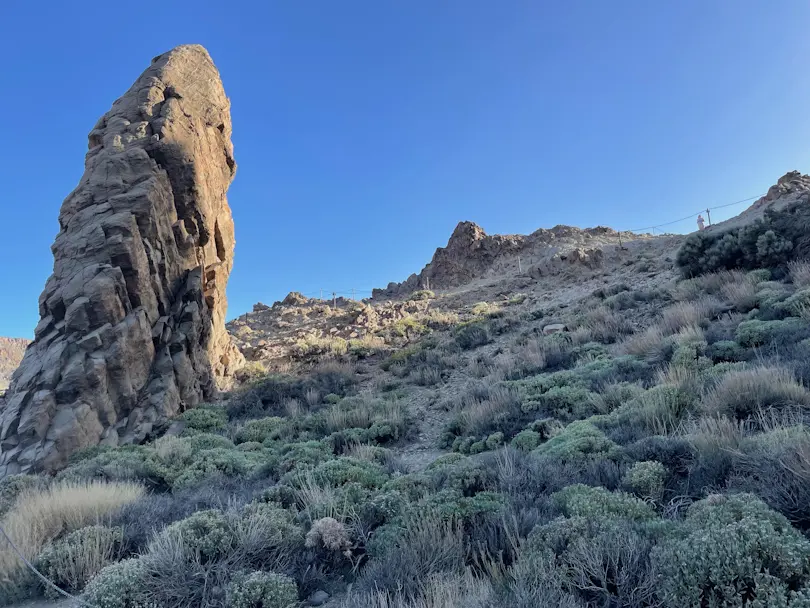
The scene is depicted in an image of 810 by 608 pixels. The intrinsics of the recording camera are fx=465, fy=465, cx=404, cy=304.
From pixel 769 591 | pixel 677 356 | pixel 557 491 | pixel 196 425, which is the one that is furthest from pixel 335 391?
pixel 769 591

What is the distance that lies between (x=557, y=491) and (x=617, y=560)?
155cm

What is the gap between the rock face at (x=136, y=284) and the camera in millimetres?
9438

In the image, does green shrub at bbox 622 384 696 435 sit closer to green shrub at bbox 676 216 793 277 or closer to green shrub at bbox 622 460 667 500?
green shrub at bbox 622 460 667 500

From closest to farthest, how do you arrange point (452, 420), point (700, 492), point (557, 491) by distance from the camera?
point (700, 492) < point (557, 491) < point (452, 420)

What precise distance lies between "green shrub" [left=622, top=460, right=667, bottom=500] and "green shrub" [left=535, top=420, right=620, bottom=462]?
671 mm

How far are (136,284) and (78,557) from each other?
28.7 feet

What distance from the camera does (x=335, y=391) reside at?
549 inches

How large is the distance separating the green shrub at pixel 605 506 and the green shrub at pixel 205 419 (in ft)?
30.7

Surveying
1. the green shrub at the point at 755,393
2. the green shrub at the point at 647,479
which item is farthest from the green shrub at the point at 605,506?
the green shrub at the point at 755,393

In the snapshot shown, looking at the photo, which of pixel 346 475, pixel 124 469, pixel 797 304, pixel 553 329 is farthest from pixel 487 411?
pixel 553 329

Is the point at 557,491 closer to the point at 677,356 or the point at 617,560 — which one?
the point at 617,560

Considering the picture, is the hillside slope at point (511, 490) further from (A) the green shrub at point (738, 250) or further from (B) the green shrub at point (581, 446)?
(A) the green shrub at point (738, 250)

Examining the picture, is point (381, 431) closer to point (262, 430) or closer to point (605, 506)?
point (262, 430)

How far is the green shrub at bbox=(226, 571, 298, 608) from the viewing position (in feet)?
9.89
